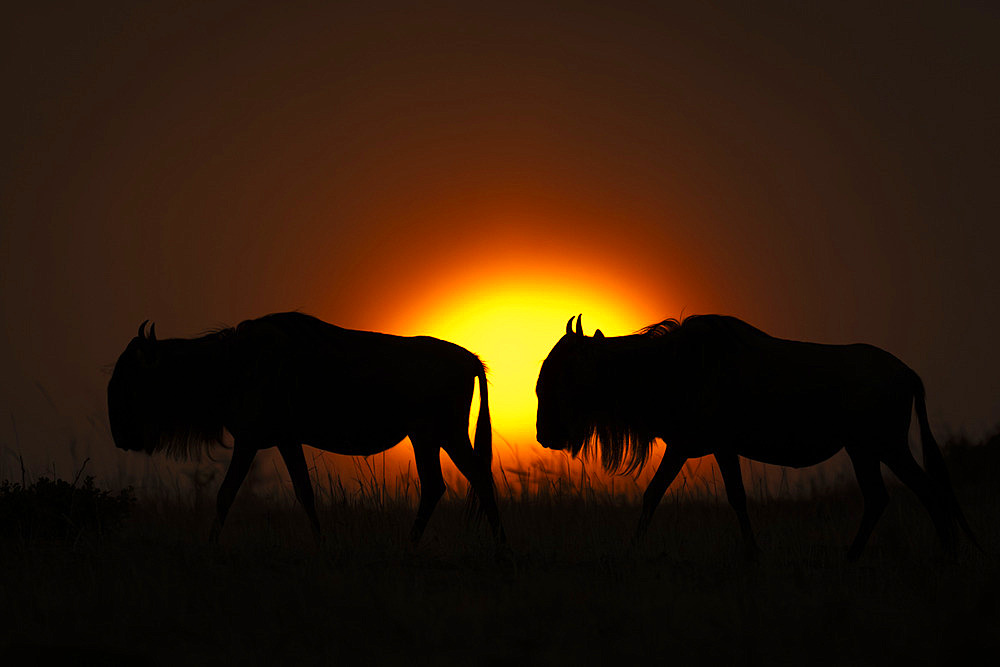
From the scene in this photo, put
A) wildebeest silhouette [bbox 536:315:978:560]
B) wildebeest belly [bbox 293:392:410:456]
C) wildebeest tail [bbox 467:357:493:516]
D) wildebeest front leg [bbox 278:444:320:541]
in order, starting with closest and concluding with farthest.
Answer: wildebeest silhouette [bbox 536:315:978:560] < wildebeest front leg [bbox 278:444:320:541] < wildebeest belly [bbox 293:392:410:456] < wildebeest tail [bbox 467:357:493:516]

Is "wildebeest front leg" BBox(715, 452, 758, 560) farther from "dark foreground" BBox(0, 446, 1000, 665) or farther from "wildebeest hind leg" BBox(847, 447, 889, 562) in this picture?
"wildebeest hind leg" BBox(847, 447, 889, 562)

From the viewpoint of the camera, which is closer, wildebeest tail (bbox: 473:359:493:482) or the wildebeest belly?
the wildebeest belly

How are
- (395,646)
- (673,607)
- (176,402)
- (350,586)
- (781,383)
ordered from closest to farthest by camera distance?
(395,646) < (673,607) < (350,586) < (781,383) < (176,402)

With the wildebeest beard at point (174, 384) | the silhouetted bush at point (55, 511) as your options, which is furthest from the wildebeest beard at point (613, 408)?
the silhouetted bush at point (55, 511)

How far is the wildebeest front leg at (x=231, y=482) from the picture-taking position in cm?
727

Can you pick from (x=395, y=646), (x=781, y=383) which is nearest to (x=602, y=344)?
(x=781, y=383)

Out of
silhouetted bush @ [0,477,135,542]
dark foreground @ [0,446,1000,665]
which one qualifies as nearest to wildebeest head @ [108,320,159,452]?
silhouetted bush @ [0,477,135,542]

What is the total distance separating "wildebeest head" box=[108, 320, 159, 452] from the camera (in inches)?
310

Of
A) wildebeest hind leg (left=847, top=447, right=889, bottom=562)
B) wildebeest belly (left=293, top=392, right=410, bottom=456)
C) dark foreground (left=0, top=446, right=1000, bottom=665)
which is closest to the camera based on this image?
dark foreground (left=0, top=446, right=1000, bottom=665)

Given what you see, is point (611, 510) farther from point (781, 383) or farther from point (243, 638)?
point (243, 638)

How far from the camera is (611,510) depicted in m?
9.95

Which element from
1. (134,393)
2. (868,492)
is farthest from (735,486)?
(134,393)

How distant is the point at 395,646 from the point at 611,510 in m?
5.38

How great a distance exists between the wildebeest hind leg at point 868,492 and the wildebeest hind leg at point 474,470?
264cm
